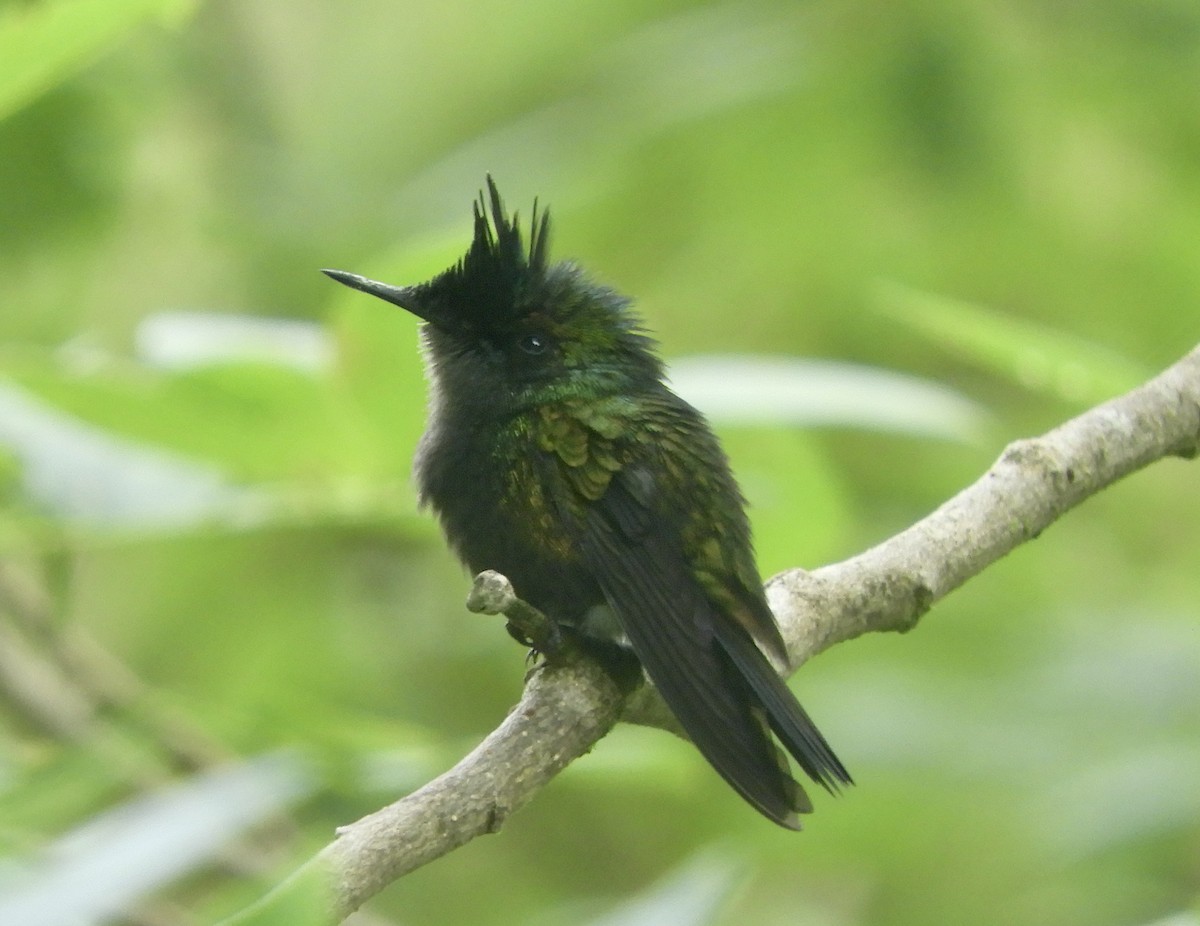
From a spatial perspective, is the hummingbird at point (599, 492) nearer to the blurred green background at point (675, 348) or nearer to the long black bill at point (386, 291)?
the long black bill at point (386, 291)

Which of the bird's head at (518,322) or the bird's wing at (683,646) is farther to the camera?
the bird's head at (518,322)

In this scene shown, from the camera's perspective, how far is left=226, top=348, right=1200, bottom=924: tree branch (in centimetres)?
239

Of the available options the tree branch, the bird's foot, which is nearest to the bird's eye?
the tree branch

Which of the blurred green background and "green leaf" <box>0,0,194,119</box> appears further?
the blurred green background

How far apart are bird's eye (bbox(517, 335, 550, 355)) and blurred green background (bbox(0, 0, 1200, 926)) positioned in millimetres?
238

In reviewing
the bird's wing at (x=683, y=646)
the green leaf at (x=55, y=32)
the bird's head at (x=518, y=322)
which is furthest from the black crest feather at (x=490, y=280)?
the green leaf at (x=55, y=32)

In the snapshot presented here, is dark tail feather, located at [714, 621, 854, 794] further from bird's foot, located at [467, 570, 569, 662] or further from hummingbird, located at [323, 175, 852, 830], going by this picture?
Answer: bird's foot, located at [467, 570, 569, 662]

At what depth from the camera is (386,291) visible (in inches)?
→ 134

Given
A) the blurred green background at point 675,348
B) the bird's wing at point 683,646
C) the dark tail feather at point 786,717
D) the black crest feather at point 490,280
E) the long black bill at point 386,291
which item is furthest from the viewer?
the blurred green background at point 675,348

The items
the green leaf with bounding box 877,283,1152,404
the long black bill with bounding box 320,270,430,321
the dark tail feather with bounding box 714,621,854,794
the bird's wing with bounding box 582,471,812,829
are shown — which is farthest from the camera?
the long black bill with bounding box 320,270,430,321

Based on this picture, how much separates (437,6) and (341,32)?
20.6 inches

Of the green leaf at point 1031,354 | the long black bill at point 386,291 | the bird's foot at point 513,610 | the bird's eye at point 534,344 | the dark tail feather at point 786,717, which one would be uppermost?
the long black bill at point 386,291

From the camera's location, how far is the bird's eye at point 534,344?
140 inches

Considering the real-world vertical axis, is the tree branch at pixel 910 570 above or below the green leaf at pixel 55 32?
below
